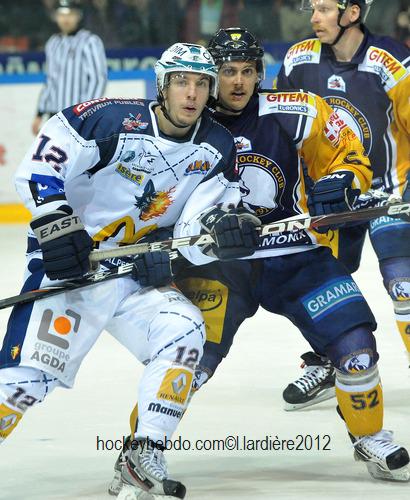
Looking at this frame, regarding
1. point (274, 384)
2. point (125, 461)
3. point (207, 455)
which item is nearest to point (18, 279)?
point (274, 384)

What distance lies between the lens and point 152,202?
3.29m

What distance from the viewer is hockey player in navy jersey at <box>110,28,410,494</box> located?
3385 mm

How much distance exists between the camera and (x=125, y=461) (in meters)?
3.14

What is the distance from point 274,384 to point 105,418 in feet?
2.32

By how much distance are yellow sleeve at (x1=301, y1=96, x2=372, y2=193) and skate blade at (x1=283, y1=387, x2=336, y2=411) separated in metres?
0.86

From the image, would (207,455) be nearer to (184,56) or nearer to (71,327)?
(71,327)

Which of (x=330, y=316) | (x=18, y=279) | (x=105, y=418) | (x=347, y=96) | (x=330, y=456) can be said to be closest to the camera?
(x=330, y=316)

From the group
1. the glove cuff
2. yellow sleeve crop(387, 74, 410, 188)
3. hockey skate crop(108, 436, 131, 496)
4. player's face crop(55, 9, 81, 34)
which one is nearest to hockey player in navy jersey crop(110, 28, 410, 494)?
hockey skate crop(108, 436, 131, 496)

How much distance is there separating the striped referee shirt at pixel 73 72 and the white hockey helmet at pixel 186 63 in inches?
183

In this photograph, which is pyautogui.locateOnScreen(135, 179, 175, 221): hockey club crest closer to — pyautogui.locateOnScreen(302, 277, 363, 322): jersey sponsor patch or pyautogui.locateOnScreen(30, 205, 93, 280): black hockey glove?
pyautogui.locateOnScreen(30, 205, 93, 280): black hockey glove

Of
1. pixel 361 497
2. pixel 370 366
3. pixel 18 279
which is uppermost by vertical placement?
pixel 370 366

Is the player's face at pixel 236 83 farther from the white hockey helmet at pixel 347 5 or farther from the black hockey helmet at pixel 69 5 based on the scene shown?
the black hockey helmet at pixel 69 5

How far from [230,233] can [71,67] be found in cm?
504

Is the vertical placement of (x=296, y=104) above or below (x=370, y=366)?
above
